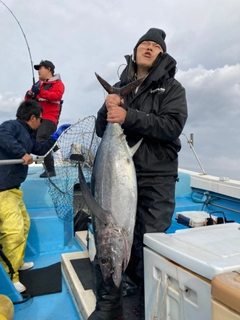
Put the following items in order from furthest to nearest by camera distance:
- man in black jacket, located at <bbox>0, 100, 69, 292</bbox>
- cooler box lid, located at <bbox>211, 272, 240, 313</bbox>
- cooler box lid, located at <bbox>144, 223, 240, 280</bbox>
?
man in black jacket, located at <bbox>0, 100, 69, 292</bbox>
cooler box lid, located at <bbox>144, 223, 240, 280</bbox>
cooler box lid, located at <bbox>211, 272, 240, 313</bbox>

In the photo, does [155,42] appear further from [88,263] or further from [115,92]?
[88,263]

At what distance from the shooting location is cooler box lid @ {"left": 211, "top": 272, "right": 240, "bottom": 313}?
1067mm

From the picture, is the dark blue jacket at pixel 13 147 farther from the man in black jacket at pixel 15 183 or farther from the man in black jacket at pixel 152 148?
the man in black jacket at pixel 152 148

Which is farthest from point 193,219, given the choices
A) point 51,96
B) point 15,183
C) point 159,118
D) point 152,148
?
point 51,96

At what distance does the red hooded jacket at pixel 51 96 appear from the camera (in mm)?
6079

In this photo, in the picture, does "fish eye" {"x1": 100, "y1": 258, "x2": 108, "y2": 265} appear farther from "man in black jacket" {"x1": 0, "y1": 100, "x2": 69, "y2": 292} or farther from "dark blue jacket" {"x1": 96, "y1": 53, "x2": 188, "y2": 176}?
"man in black jacket" {"x1": 0, "y1": 100, "x2": 69, "y2": 292}

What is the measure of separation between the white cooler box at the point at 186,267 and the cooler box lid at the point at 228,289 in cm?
11

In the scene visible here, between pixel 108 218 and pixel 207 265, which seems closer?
pixel 207 265

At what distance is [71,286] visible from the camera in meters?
3.20

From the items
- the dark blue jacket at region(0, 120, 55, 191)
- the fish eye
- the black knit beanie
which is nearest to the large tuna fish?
the fish eye

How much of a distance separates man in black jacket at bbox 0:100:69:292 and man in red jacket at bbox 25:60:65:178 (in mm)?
1990

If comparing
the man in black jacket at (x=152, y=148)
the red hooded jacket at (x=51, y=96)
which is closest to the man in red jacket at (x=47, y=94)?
the red hooded jacket at (x=51, y=96)

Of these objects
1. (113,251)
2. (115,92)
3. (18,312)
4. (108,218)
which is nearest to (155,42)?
(115,92)

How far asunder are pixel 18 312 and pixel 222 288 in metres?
2.55
